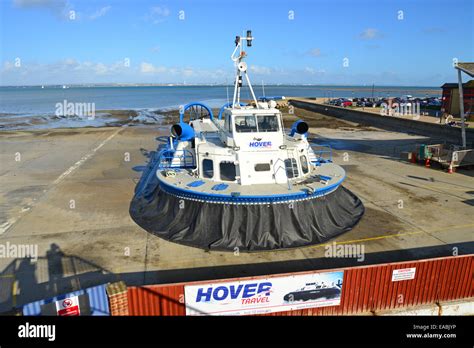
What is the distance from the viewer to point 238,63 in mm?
10258

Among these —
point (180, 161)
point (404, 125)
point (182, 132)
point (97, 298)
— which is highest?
point (404, 125)

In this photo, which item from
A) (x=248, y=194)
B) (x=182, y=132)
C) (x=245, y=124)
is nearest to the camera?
(x=248, y=194)

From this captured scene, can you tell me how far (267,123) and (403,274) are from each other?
5146mm

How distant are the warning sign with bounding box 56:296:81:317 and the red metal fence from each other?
1.45 metres

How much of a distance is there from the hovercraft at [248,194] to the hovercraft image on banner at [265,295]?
6.98 ft

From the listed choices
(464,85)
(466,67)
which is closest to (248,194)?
(466,67)

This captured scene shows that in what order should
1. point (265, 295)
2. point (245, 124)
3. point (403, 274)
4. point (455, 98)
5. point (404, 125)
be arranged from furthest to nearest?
1. point (455, 98)
2. point (404, 125)
3. point (245, 124)
4. point (403, 274)
5. point (265, 295)

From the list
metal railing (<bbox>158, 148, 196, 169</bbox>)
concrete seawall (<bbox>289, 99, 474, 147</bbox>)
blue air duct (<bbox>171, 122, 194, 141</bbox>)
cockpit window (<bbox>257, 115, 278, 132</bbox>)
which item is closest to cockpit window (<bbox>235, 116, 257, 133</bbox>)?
cockpit window (<bbox>257, 115, 278, 132</bbox>)

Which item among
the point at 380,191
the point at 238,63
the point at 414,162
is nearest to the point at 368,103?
the point at 414,162

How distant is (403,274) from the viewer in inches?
234

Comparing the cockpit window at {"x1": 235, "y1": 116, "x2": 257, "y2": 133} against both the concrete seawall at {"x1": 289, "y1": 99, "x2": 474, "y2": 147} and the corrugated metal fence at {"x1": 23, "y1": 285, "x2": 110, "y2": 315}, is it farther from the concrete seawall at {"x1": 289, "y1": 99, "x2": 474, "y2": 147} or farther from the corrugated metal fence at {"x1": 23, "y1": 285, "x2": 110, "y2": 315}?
the concrete seawall at {"x1": 289, "y1": 99, "x2": 474, "y2": 147}

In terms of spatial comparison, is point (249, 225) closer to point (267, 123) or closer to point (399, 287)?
point (267, 123)

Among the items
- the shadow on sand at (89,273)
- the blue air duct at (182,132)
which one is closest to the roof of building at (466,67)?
the shadow on sand at (89,273)
